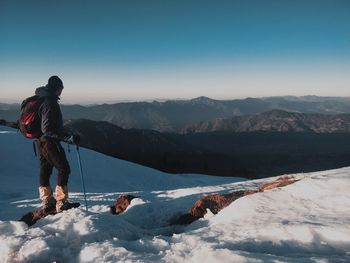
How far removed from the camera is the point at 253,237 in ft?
17.9

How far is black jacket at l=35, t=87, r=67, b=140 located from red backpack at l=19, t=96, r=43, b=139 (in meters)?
0.11

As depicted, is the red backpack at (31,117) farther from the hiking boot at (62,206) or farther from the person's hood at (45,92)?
the hiking boot at (62,206)

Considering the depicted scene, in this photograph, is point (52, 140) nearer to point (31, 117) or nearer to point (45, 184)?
point (31, 117)

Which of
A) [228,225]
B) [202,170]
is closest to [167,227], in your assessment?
[228,225]

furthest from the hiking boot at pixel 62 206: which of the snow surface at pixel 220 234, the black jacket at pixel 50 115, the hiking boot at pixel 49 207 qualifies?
the snow surface at pixel 220 234

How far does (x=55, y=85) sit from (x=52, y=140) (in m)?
1.24

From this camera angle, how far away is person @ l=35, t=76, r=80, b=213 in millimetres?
7448

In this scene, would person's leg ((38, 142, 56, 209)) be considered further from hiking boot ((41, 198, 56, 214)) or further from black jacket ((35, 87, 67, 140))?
black jacket ((35, 87, 67, 140))

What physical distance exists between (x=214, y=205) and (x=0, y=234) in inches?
191

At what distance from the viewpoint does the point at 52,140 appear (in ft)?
25.5

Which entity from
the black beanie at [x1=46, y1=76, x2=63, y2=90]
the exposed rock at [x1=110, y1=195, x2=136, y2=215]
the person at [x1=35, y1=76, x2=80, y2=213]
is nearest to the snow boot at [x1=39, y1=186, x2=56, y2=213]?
the person at [x1=35, y1=76, x2=80, y2=213]

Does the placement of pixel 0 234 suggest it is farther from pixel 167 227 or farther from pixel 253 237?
pixel 253 237

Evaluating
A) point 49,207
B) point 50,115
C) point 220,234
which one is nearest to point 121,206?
point 49,207

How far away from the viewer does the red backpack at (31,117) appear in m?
7.55
